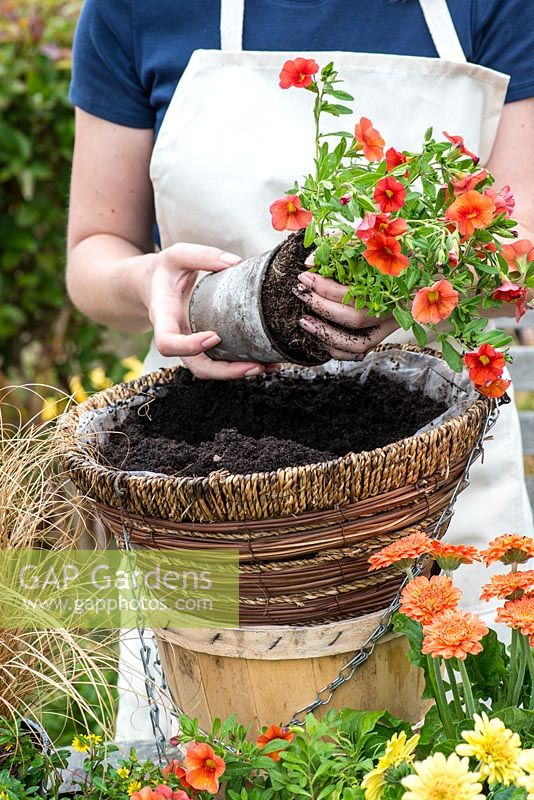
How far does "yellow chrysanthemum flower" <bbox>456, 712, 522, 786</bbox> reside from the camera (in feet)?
2.44

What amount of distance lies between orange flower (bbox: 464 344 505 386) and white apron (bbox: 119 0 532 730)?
22.1 inches

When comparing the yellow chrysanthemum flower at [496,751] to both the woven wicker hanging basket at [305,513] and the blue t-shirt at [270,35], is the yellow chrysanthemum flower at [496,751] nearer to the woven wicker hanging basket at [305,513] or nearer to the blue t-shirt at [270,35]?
the woven wicker hanging basket at [305,513]

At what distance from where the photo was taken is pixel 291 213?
103 centimetres

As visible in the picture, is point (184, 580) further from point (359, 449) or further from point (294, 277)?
point (294, 277)

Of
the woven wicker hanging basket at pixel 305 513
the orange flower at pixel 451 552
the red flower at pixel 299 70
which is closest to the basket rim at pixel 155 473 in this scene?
the woven wicker hanging basket at pixel 305 513

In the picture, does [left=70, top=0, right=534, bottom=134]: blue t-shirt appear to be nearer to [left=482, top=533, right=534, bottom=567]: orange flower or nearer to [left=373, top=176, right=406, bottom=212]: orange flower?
[left=373, top=176, right=406, bottom=212]: orange flower

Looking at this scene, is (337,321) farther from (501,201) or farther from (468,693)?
(468,693)

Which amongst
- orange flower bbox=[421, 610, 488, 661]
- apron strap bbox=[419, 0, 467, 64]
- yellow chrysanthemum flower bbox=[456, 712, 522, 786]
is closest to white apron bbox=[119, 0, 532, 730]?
apron strap bbox=[419, 0, 467, 64]

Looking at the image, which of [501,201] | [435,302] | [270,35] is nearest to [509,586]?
[435,302]

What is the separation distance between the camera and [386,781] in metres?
0.79

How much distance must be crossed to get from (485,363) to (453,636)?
0.98ft

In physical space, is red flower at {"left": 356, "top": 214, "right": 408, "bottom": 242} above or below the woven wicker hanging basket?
above

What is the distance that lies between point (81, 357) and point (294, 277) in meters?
2.34

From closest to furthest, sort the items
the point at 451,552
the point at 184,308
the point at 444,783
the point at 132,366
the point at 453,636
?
1. the point at 444,783
2. the point at 453,636
3. the point at 451,552
4. the point at 184,308
5. the point at 132,366
